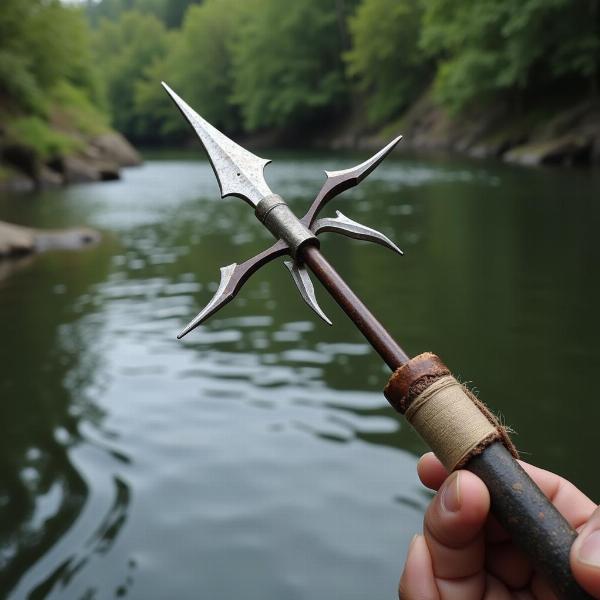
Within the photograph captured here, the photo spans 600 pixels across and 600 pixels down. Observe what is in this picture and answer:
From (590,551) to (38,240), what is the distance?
12.4m

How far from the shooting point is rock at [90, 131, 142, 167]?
34.6 meters

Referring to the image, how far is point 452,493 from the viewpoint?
1225mm

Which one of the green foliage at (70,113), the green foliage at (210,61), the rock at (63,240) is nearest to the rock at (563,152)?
the rock at (63,240)

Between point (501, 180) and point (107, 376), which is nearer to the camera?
point (107, 376)

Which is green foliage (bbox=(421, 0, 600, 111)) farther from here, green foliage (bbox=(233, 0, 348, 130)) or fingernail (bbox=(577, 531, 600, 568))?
fingernail (bbox=(577, 531, 600, 568))

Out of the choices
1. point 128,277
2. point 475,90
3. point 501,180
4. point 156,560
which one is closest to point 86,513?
point 156,560

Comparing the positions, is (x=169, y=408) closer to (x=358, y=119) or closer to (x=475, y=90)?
(x=475, y=90)

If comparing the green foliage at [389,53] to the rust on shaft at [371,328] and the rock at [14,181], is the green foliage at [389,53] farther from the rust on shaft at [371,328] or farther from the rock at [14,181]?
the rust on shaft at [371,328]

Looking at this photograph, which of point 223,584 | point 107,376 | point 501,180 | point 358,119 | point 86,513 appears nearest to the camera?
point 223,584

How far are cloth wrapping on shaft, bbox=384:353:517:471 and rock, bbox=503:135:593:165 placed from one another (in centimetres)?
2343

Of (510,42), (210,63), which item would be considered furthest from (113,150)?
(210,63)

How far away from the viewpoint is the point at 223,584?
3080 millimetres

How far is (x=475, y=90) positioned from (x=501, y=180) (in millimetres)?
13084

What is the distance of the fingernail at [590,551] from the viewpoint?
1.10 m
